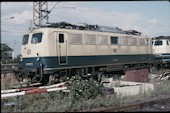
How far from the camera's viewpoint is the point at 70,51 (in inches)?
705

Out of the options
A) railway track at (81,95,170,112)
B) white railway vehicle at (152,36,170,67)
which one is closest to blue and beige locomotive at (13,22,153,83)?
railway track at (81,95,170,112)

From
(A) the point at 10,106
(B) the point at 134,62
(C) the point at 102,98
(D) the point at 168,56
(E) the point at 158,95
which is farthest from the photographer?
(D) the point at 168,56

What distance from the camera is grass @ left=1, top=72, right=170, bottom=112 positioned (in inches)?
398

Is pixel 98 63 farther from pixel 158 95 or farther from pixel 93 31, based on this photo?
pixel 158 95

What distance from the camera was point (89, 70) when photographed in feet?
63.9

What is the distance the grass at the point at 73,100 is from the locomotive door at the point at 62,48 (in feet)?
17.8

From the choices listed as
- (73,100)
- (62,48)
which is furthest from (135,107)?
(62,48)

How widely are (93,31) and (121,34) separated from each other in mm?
3075

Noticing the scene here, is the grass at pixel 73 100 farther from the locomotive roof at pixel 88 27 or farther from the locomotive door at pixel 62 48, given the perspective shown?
the locomotive roof at pixel 88 27

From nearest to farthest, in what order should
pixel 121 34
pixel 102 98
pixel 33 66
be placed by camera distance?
pixel 102 98, pixel 33 66, pixel 121 34

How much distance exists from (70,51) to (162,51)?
13.9m

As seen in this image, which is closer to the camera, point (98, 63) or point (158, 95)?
point (158, 95)

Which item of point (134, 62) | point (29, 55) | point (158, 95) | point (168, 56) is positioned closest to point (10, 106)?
point (158, 95)

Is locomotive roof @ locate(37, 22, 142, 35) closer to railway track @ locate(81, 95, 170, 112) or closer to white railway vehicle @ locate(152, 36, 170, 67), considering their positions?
white railway vehicle @ locate(152, 36, 170, 67)
